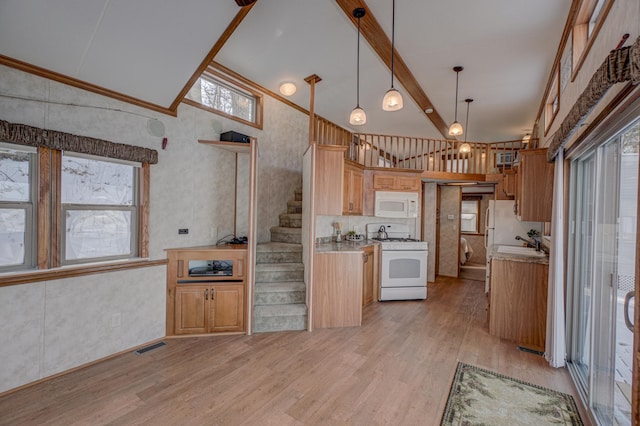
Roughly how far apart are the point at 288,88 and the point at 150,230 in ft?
9.68

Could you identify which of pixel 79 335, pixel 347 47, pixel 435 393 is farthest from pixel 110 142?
pixel 435 393

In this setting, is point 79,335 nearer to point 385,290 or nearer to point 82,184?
point 82,184

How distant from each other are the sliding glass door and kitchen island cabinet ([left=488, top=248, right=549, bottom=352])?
0.48 m

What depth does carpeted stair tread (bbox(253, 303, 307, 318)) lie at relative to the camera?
11.9ft

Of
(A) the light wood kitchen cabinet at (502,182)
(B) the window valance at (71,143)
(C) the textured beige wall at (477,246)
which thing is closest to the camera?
(B) the window valance at (71,143)

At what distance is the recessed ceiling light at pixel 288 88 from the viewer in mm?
4566

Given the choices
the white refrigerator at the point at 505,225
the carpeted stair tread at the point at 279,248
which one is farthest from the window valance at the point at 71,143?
the white refrigerator at the point at 505,225

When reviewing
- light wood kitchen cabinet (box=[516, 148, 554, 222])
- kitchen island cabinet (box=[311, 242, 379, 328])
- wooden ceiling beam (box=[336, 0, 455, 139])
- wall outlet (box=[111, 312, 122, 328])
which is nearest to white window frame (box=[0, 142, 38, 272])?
wall outlet (box=[111, 312, 122, 328])

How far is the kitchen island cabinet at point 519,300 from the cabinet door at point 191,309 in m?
3.54

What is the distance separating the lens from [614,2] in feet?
6.07

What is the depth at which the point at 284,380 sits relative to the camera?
2.59 meters

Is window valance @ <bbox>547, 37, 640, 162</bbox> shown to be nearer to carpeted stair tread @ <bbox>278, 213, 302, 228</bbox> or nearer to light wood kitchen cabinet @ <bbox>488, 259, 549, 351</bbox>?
light wood kitchen cabinet @ <bbox>488, 259, 549, 351</bbox>

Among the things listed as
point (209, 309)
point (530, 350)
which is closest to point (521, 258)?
point (530, 350)

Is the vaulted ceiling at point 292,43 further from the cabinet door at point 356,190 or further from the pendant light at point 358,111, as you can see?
the cabinet door at point 356,190
